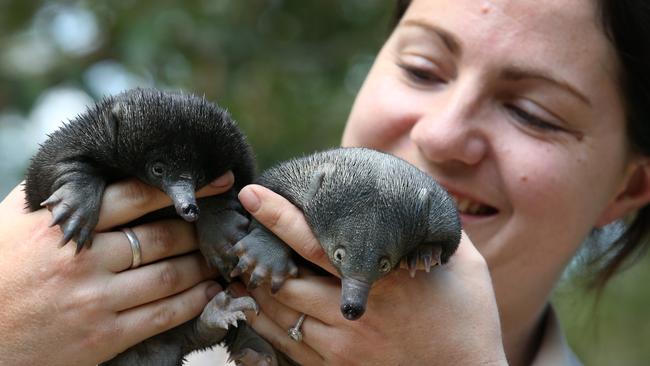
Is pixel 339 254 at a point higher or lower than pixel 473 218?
higher

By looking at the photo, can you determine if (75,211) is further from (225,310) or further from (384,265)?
(384,265)

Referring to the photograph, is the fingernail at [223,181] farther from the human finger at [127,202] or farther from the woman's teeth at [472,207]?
the woman's teeth at [472,207]

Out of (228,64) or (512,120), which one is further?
(228,64)

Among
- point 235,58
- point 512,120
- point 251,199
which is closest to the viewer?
point 251,199

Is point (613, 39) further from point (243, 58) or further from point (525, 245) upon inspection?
point (243, 58)

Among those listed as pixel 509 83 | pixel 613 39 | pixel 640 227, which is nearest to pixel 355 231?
pixel 509 83

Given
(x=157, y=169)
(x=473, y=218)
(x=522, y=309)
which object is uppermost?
(x=157, y=169)

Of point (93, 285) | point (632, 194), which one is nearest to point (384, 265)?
point (93, 285)

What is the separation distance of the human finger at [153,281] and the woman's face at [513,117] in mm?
824

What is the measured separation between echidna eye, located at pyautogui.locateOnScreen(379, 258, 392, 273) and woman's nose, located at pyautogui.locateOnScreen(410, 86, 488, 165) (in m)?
0.67

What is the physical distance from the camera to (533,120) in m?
2.65

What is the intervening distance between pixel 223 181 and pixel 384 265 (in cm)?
47

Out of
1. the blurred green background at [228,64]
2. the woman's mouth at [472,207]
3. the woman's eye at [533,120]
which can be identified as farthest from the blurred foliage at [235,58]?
the woman's eye at [533,120]

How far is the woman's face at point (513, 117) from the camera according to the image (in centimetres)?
258
